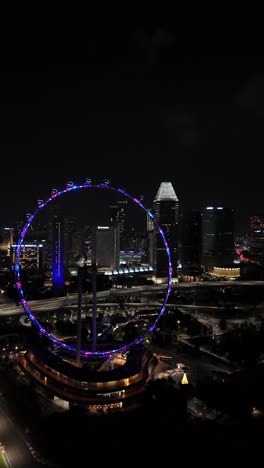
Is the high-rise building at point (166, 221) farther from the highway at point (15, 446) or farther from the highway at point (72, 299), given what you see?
the highway at point (15, 446)

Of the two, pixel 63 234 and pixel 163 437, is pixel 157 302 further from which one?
pixel 163 437

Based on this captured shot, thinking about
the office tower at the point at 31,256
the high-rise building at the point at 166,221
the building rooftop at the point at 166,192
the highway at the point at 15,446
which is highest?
the building rooftop at the point at 166,192

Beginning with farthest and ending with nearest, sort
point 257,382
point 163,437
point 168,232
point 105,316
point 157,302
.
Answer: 1. point 168,232
2. point 157,302
3. point 105,316
4. point 257,382
5. point 163,437

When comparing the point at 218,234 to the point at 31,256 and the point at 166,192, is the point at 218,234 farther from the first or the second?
the point at 31,256

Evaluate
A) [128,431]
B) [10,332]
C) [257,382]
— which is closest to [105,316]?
[10,332]

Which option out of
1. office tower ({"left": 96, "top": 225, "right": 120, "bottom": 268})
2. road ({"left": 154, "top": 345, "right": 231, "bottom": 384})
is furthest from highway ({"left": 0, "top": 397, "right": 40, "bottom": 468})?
office tower ({"left": 96, "top": 225, "right": 120, "bottom": 268})

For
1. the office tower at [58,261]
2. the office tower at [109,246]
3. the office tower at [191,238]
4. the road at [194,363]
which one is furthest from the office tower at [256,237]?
the road at [194,363]
